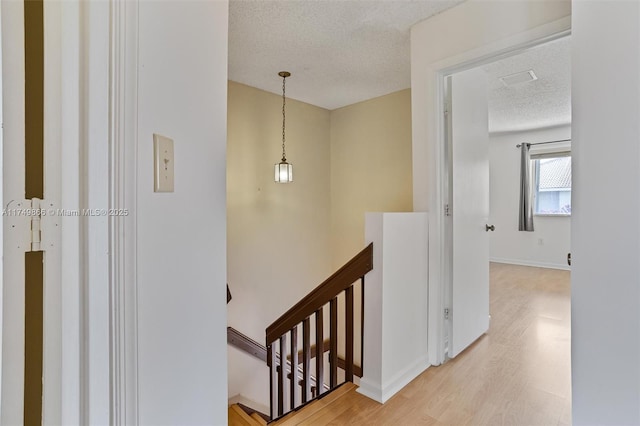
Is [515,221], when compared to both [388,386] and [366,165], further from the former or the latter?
[388,386]

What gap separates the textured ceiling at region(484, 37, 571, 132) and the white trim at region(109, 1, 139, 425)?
2691mm

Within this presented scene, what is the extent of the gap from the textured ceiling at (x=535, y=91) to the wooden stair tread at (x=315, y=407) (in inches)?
108

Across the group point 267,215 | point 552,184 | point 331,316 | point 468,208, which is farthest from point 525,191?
point 331,316

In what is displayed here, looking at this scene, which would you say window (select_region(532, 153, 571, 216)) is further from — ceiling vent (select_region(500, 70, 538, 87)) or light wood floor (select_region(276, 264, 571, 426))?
light wood floor (select_region(276, 264, 571, 426))

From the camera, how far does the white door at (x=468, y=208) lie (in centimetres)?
220

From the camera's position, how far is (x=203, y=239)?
0.71 metres

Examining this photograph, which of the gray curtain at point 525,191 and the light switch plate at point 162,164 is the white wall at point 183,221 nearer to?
the light switch plate at point 162,164

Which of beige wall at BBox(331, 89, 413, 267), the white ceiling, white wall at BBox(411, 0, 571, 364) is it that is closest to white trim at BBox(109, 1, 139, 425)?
the white ceiling

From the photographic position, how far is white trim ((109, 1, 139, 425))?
1.80ft

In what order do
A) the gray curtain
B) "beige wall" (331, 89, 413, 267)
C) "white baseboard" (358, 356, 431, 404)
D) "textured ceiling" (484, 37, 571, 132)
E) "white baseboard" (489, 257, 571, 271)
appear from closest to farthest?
"white baseboard" (358, 356, 431, 404)
"textured ceiling" (484, 37, 571, 132)
"beige wall" (331, 89, 413, 267)
"white baseboard" (489, 257, 571, 271)
the gray curtain

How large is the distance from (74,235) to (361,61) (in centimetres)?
280

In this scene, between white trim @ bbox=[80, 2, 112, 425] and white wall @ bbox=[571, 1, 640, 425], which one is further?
white wall @ bbox=[571, 1, 640, 425]

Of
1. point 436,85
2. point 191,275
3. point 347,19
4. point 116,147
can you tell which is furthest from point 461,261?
point 116,147

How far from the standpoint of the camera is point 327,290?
1935 mm
